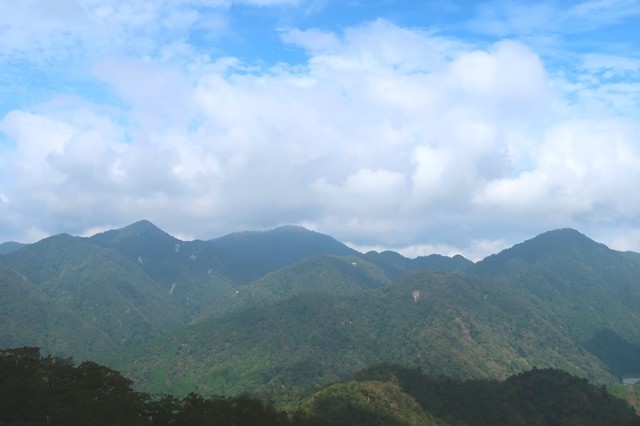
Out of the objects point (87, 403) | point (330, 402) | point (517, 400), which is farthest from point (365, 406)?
point (87, 403)

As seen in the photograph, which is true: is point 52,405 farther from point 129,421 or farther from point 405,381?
point 405,381

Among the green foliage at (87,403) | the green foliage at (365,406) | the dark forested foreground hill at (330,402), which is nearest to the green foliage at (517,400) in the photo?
the dark forested foreground hill at (330,402)

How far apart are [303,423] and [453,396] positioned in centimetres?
8458

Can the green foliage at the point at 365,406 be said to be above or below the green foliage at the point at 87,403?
below

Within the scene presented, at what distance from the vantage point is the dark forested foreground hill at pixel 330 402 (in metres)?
64.2

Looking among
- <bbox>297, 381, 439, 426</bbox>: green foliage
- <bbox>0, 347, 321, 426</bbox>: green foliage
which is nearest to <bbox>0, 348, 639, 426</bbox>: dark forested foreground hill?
<bbox>0, 347, 321, 426</bbox>: green foliage

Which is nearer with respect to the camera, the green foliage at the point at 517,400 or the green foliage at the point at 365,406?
the green foliage at the point at 365,406

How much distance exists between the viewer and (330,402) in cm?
13638

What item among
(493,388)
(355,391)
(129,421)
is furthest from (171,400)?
(493,388)

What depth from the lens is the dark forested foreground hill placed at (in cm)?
6419

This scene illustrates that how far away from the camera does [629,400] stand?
632 feet

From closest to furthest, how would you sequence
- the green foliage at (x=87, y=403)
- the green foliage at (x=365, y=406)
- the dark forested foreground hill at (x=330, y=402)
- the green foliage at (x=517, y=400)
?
the green foliage at (x=87, y=403), the dark forested foreground hill at (x=330, y=402), the green foliage at (x=365, y=406), the green foliage at (x=517, y=400)

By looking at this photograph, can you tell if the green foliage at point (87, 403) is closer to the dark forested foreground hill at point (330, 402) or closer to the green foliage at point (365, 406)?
the dark forested foreground hill at point (330, 402)

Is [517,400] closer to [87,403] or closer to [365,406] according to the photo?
[365,406]
